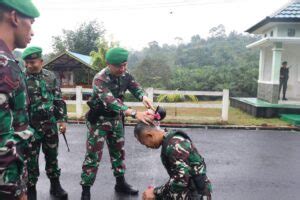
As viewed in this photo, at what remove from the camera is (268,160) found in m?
6.03

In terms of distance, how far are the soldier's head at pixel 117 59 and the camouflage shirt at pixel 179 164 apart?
1362 millimetres

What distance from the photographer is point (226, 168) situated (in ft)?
17.9

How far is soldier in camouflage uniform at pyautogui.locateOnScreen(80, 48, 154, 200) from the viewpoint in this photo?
11.8 ft

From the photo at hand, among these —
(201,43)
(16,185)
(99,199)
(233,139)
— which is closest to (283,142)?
(233,139)

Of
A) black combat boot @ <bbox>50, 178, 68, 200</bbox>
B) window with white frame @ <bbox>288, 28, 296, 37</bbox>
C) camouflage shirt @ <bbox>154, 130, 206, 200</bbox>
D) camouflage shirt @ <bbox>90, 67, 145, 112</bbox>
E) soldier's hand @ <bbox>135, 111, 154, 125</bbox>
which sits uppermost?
window with white frame @ <bbox>288, 28, 296, 37</bbox>

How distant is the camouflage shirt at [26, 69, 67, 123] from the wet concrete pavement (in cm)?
108

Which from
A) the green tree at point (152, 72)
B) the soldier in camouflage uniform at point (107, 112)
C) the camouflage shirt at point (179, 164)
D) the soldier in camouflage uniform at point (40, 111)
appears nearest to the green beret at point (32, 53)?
the soldier in camouflage uniform at point (40, 111)

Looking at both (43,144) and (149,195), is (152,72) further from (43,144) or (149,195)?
(149,195)

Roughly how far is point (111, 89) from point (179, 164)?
1.74 meters

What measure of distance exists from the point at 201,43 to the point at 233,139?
38.5m

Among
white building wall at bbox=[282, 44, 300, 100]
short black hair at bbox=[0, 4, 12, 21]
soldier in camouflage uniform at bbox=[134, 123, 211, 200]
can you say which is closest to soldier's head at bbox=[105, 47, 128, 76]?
soldier in camouflage uniform at bbox=[134, 123, 211, 200]

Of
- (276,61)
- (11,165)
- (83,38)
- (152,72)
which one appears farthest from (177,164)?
(83,38)

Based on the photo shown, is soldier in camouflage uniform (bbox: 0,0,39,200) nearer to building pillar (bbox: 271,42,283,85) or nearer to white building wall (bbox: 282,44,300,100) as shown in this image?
building pillar (bbox: 271,42,283,85)

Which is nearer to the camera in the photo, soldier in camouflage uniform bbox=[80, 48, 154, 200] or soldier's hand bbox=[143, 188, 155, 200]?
soldier's hand bbox=[143, 188, 155, 200]
